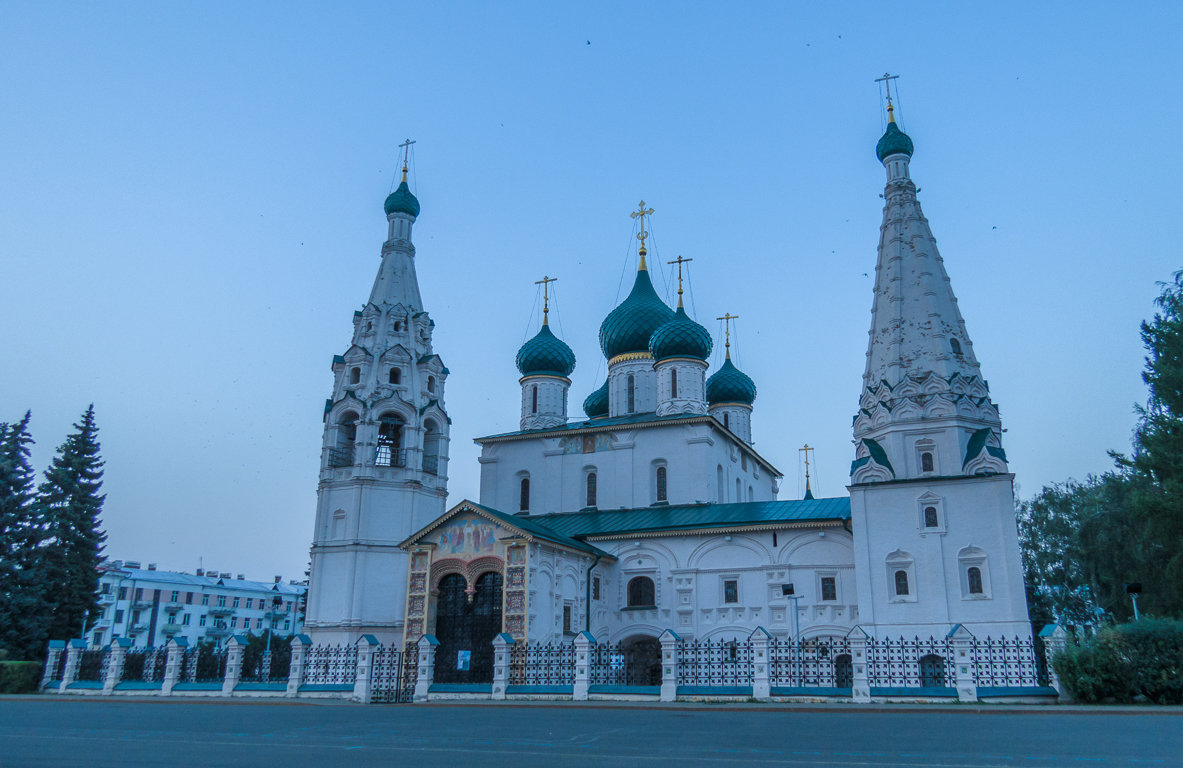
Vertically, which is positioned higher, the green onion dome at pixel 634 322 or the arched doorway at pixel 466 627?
the green onion dome at pixel 634 322

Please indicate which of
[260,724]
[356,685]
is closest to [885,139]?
[356,685]

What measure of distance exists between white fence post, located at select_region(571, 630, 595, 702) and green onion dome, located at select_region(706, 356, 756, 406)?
18.5 m

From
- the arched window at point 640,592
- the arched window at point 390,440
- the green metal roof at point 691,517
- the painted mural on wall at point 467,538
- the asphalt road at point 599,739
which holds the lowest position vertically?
the asphalt road at point 599,739

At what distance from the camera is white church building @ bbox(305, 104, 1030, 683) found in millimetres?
20219

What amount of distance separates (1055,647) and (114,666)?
2081 centimetres

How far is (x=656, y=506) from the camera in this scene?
27.4 metres

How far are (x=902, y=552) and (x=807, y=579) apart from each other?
10.4 ft

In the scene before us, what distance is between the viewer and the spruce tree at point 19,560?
24.3 meters

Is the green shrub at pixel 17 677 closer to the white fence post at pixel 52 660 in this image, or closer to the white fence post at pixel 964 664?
the white fence post at pixel 52 660

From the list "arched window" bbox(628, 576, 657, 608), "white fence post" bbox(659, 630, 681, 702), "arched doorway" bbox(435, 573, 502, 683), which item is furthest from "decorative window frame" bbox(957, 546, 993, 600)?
"arched doorway" bbox(435, 573, 502, 683)

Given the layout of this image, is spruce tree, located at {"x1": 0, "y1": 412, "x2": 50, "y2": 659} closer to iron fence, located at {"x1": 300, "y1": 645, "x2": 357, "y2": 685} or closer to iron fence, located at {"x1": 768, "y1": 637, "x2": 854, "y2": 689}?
iron fence, located at {"x1": 300, "y1": 645, "x2": 357, "y2": 685}

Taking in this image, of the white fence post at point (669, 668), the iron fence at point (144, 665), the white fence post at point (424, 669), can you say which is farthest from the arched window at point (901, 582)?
the iron fence at point (144, 665)

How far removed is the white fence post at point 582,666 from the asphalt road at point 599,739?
308 cm

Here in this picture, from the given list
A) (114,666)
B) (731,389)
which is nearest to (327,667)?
(114,666)
